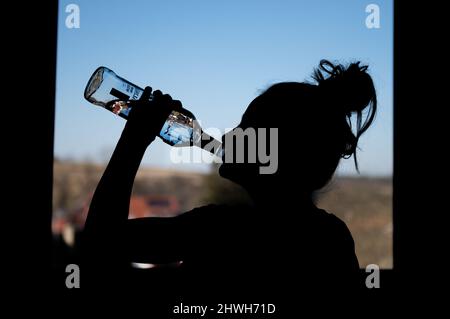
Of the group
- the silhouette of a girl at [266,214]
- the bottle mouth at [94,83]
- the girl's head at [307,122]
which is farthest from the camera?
the bottle mouth at [94,83]

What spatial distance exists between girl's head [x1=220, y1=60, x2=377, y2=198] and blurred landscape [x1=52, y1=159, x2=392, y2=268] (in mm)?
8656

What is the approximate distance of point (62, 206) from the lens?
17.0 meters

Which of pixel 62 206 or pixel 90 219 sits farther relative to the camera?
pixel 62 206

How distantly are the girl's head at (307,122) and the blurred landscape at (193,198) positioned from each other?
28.4 feet

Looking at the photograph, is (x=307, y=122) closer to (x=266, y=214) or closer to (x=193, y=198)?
(x=266, y=214)

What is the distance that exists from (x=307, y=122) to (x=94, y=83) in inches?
23.2

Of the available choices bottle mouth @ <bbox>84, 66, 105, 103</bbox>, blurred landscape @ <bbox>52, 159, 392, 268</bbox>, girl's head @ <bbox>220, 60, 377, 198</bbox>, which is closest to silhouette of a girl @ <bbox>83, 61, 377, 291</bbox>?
girl's head @ <bbox>220, 60, 377, 198</bbox>

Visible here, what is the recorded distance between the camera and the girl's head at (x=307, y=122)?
811mm

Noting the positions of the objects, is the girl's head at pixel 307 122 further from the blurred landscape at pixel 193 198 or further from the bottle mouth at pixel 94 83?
the blurred landscape at pixel 193 198

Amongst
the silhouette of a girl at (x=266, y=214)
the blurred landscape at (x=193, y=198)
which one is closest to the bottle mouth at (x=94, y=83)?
the silhouette of a girl at (x=266, y=214)
